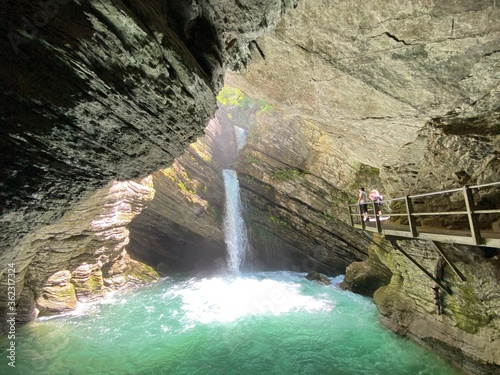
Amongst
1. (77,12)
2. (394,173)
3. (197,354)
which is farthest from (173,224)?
(77,12)

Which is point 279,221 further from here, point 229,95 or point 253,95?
point 253,95

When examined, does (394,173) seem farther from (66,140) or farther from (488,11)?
(66,140)

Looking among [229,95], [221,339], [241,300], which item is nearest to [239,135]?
Result: [229,95]

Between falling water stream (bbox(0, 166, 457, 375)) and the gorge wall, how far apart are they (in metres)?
1.56

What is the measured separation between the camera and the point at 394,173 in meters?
10.9

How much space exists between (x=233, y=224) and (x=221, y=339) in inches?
531

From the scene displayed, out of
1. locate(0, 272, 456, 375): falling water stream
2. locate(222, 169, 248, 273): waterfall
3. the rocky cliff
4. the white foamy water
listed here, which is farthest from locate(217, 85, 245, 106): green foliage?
locate(0, 272, 456, 375): falling water stream

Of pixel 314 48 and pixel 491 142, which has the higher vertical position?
pixel 314 48

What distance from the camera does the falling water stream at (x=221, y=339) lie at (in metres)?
9.51

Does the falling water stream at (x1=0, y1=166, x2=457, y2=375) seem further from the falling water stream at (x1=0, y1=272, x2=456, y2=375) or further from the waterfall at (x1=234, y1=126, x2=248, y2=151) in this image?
the waterfall at (x1=234, y1=126, x2=248, y2=151)

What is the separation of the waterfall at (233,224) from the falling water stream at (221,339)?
6.95m

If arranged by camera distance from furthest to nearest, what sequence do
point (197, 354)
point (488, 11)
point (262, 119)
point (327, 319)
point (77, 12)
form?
1. point (262, 119)
2. point (327, 319)
3. point (197, 354)
4. point (488, 11)
5. point (77, 12)

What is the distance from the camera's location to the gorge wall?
4.04m

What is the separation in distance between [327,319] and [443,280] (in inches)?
242
